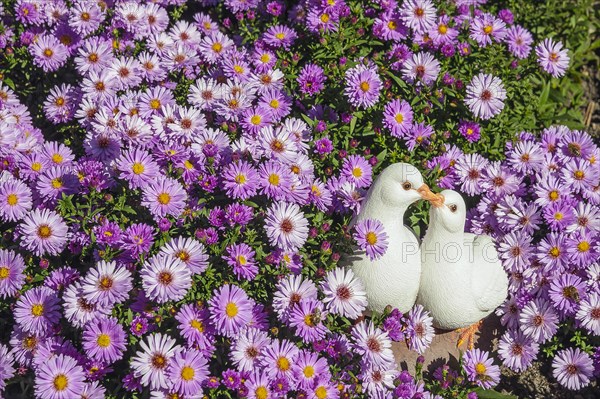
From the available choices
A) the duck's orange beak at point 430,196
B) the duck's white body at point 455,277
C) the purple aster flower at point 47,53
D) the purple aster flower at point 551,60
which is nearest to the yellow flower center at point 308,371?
the duck's white body at point 455,277

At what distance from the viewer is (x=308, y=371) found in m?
3.25

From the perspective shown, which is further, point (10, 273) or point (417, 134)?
point (417, 134)

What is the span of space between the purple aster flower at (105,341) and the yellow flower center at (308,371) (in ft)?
2.69

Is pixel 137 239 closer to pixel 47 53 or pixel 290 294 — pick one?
pixel 290 294

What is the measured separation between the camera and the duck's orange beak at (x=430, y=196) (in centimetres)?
337

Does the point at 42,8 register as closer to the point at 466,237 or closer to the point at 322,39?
the point at 322,39

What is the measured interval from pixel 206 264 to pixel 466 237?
1.36 m

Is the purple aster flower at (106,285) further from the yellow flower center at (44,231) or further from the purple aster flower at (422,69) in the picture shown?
the purple aster flower at (422,69)

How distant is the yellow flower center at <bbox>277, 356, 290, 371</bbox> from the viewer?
10.6 ft

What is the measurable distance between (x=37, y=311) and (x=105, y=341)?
1.34ft

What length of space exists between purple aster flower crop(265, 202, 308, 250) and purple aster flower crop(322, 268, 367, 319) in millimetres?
229

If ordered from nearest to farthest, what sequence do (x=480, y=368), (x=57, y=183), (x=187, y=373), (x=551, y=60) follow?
(x=187, y=373)
(x=480, y=368)
(x=57, y=183)
(x=551, y=60)

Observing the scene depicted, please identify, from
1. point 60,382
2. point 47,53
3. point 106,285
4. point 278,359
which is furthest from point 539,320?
point 47,53

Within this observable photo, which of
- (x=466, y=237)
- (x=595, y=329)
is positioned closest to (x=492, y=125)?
(x=466, y=237)
